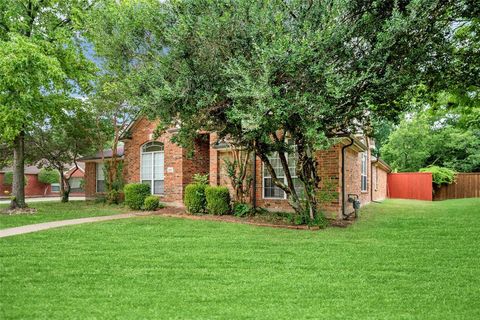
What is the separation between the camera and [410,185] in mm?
25266

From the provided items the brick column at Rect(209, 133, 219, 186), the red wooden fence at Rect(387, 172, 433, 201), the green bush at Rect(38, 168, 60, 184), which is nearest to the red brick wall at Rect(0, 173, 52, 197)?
the green bush at Rect(38, 168, 60, 184)

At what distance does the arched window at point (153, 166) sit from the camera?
16.5m

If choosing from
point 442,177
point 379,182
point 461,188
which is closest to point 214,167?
point 379,182

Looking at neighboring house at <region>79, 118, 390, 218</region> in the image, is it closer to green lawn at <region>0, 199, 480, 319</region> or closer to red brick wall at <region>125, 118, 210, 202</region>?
red brick wall at <region>125, 118, 210, 202</region>

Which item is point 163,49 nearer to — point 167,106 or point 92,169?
point 167,106

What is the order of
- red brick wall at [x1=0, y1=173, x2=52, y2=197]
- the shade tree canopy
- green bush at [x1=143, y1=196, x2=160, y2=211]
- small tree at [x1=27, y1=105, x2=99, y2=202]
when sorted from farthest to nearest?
1. red brick wall at [x1=0, y1=173, x2=52, y2=197]
2. small tree at [x1=27, y1=105, x2=99, y2=202]
3. green bush at [x1=143, y1=196, x2=160, y2=211]
4. the shade tree canopy

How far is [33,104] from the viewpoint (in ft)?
43.9

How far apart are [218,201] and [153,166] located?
18.3 ft

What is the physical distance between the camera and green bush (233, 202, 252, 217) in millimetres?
12016

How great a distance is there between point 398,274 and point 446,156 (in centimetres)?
3016

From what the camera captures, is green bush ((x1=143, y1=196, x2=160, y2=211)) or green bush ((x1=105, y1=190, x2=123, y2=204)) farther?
green bush ((x1=105, y1=190, x2=123, y2=204))

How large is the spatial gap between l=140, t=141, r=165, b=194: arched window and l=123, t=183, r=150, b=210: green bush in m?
1.38

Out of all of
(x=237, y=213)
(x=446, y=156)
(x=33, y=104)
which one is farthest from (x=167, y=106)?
(x=446, y=156)

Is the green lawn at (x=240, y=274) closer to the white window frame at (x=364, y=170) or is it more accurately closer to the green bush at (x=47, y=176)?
the white window frame at (x=364, y=170)
